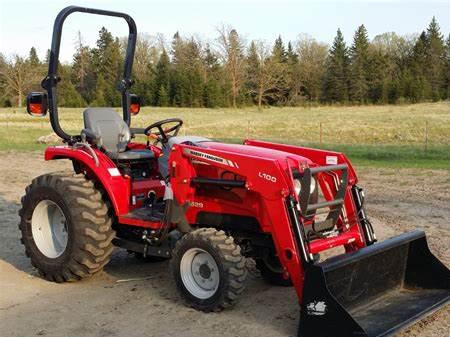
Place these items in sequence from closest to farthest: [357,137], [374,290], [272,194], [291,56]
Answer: [272,194] → [374,290] → [357,137] → [291,56]

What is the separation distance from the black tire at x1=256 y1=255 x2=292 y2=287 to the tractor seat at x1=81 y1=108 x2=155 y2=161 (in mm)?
1640

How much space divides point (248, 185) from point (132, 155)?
172 centimetres

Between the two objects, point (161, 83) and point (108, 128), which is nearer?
point (108, 128)

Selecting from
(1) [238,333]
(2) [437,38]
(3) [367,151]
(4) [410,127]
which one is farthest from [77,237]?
(2) [437,38]

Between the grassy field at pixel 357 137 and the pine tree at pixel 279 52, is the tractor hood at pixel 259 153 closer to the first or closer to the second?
the grassy field at pixel 357 137

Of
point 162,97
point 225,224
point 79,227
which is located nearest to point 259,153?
point 225,224

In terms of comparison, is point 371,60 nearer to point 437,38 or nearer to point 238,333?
point 437,38

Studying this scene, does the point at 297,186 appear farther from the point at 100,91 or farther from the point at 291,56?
the point at 291,56

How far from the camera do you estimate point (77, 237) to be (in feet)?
18.9

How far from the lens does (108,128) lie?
6410 millimetres

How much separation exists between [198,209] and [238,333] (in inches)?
48.7

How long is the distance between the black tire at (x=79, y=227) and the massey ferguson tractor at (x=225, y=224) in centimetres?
1

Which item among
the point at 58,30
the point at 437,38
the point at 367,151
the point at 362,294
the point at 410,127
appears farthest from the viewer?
the point at 437,38

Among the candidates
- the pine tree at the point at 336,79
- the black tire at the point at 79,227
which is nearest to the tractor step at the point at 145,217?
the black tire at the point at 79,227
